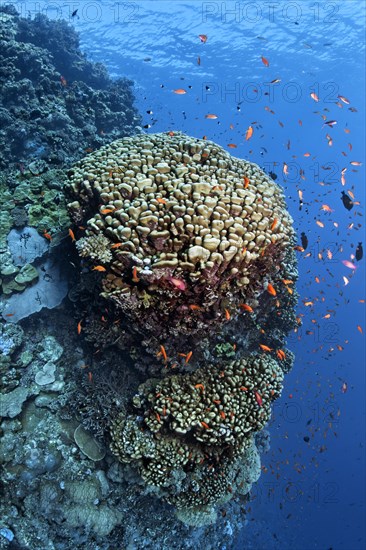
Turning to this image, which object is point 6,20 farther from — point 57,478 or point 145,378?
point 57,478

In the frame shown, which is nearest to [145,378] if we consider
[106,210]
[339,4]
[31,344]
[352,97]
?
[31,344]

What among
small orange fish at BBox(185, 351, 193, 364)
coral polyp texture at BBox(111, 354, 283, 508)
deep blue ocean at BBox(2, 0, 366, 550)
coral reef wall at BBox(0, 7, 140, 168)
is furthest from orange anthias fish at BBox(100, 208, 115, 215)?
deep blue ocean at BBox(2, 0, 366, 550)

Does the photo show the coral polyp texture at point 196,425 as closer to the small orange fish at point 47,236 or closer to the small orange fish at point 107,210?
the small orange fish at point 107,210

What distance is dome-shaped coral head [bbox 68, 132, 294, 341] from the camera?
15.9ft

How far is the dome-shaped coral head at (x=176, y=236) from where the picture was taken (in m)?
4.84

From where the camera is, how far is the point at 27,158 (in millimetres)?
10109

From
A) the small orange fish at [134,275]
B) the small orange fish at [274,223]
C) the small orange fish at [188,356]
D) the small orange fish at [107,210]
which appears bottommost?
the small orange fish at [188,356]

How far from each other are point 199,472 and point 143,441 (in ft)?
4.49

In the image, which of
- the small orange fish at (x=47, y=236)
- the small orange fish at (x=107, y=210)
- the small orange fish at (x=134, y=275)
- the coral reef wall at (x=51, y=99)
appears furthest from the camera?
the coral reef wall at (x=51, y=99)

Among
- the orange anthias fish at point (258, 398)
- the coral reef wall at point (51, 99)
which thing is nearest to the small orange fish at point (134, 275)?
the orange anthias fish at point (258, 398)

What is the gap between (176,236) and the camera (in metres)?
4.88

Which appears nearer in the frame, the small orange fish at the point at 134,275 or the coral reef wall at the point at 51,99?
the small orange fish at the point at 134,275

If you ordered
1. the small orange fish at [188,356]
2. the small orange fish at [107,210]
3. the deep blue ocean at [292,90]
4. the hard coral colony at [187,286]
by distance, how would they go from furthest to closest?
the deep blue ocean at [292,90]
the small orange fish at [188,356]
the small orange fish at [107,210]
the hard coral colony at [187,286]

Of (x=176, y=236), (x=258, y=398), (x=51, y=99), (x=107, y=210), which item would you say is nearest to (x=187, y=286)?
(x=176, y=236)
